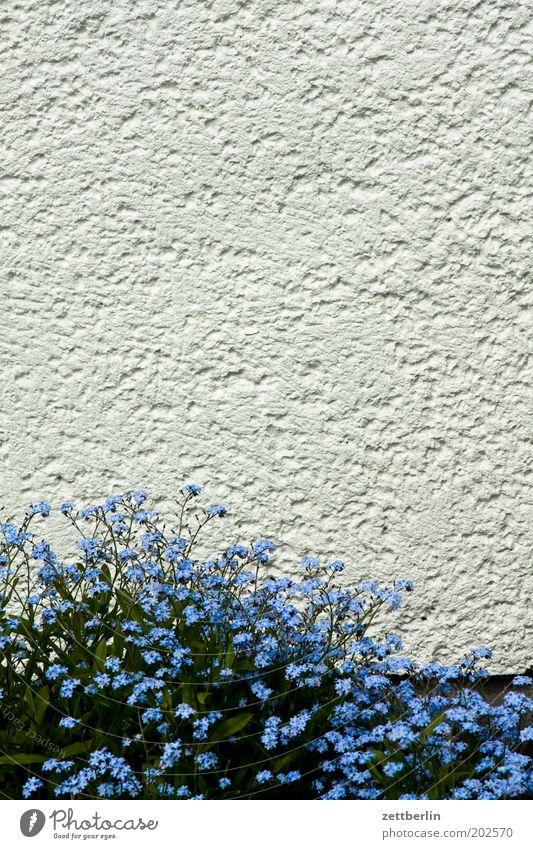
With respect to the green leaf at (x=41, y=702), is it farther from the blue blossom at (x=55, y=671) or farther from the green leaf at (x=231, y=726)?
the green leaf at (x=231, y=726)

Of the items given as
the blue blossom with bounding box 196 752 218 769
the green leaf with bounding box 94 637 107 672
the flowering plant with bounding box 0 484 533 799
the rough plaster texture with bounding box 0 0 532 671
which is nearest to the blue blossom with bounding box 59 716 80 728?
the flowering plant with bounding box 0 484 533 799

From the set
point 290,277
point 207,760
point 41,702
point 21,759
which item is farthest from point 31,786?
point 290,277

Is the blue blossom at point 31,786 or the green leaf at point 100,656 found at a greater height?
the green leaf at point 100,656

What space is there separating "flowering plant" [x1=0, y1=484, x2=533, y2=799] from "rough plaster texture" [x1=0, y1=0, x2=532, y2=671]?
21.0 inches

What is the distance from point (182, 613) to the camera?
1.65 metres

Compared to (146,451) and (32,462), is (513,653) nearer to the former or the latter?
(146,451)

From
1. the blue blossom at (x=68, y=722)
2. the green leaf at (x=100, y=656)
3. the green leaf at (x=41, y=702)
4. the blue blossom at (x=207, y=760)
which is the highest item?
the green leaf at (x=100, y=656)

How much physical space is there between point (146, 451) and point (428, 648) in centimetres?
94

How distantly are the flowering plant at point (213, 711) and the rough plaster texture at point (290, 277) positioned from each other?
0.53m

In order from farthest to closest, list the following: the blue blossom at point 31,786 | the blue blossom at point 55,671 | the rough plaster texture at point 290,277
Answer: the rough plaster texture at point 290,277
the blue blossom at point 55,671
the blue blossom at point 31,786

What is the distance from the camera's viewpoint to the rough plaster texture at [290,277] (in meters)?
2.18

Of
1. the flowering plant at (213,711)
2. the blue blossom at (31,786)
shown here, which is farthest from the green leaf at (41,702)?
the blue blossom at (31,786)

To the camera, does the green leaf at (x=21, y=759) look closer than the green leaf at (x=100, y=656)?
Yes

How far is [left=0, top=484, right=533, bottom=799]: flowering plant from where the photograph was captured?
145 cm
